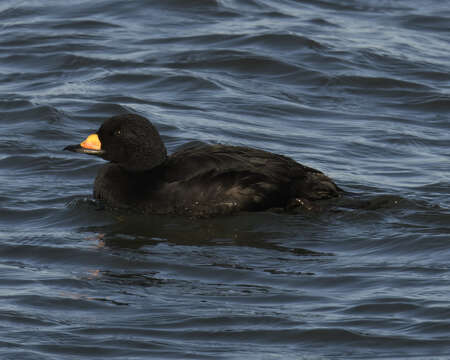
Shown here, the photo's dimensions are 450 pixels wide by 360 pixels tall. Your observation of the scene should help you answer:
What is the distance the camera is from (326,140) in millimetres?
11992

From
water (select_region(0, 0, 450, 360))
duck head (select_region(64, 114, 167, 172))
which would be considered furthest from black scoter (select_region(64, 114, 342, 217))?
water (select_region(0, 0, 450, 360))

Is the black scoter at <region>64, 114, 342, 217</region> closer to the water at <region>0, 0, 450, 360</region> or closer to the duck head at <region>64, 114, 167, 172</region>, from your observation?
the duck head at <region>64, 114, 167, 172</region>

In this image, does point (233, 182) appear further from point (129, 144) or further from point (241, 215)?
point (129, 144)

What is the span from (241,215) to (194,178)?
505mm

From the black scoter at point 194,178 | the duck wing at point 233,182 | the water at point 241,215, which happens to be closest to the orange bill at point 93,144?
the black scoter at point 194,178

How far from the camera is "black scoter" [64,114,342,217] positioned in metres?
9.37

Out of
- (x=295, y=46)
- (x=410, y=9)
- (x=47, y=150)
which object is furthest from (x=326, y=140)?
(x=410, y=9)

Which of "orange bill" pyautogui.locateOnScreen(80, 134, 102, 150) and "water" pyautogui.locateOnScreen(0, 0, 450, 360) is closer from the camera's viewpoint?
"water" pyautogui.locateOnScreen(0, 0, 450, 360)

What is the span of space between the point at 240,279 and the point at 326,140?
4393 mm

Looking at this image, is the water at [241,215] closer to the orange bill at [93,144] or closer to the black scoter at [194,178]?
the black scoter at [194,178]

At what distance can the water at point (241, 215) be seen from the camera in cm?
680

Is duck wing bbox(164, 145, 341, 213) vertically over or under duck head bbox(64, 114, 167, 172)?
under

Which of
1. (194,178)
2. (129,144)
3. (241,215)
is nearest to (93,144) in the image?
(129,144)

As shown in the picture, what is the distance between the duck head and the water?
19.3 inches
